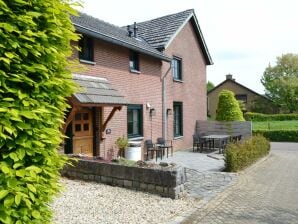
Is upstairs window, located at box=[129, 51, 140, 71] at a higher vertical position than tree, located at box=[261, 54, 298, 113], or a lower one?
lower

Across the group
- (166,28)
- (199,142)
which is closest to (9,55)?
(199,142)

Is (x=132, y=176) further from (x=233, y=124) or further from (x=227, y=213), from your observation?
(x=233, y=124)

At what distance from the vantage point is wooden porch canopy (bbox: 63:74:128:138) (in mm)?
10070

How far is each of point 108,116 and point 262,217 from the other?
7436 millimetres

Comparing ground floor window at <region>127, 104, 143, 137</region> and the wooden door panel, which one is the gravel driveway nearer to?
the wooden door panel

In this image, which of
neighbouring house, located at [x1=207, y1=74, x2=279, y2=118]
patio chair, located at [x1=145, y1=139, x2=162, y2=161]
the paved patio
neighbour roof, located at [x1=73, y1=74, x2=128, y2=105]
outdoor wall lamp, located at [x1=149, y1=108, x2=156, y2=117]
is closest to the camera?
neighbour roof, located at [x1=73, y1=74, x2=128, y2=105]

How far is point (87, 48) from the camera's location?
1242 cm

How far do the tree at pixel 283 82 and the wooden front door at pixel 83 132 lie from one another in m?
50.8

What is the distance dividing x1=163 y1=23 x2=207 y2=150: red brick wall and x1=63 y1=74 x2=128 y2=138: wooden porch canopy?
6.01 meters

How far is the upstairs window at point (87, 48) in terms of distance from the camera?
12.2 metres

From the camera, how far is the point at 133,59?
15.2 m

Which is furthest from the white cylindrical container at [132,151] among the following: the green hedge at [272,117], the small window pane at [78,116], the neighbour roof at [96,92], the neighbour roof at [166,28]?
the green hedge at [272,117]

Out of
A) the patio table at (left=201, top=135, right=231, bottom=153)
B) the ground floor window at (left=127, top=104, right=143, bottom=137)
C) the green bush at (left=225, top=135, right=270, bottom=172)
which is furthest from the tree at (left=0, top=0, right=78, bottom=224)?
the patio table at (left=201, top=135, right=231, bottom=153)

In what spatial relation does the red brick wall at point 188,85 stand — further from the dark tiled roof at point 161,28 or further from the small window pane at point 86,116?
the small window pane at point 86,116
